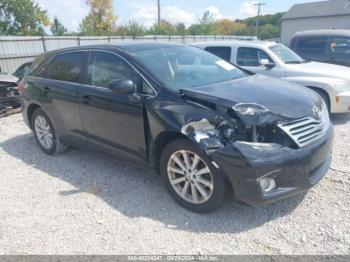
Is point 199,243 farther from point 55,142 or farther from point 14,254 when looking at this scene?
point 55,142

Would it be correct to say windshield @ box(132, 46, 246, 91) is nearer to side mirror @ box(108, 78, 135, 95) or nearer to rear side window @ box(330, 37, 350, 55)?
side mirror @ box(108, 78, 135, 95)

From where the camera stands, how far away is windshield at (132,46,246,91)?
3449mm

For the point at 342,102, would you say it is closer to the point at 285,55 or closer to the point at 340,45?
the point at 285,55

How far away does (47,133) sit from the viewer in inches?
196

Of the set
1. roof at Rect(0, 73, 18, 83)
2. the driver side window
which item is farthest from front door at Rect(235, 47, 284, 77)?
roof at Rect(0, 73, 18, 83)

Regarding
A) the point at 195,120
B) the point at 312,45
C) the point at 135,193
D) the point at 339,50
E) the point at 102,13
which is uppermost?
the point at 102,13

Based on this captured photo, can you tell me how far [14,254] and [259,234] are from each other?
86.9 inches

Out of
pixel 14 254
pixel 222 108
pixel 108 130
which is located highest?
pixel 222 108

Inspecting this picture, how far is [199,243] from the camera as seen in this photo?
2732 mm

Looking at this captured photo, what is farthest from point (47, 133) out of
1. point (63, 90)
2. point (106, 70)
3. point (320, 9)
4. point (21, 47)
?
point (320, 9)

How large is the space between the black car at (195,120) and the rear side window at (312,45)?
552 cm

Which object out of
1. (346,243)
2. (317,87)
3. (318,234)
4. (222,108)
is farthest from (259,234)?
(317,87)

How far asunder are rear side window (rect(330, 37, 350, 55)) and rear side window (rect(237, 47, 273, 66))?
2.84m

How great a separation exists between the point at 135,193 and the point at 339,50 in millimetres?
7330
